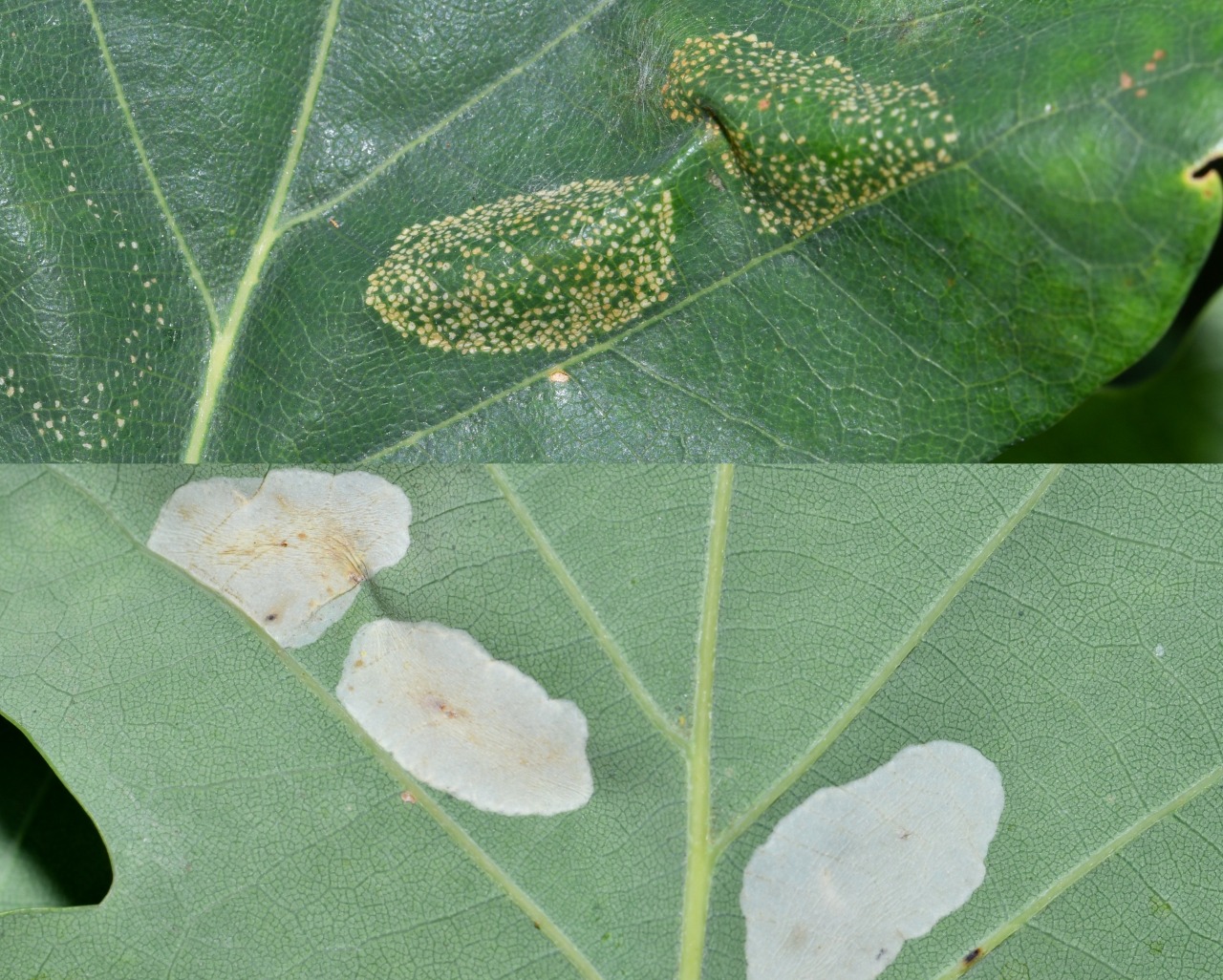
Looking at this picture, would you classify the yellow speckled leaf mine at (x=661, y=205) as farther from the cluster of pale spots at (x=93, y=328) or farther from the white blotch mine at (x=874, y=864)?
the white blotch mine at (x=874, y=864)

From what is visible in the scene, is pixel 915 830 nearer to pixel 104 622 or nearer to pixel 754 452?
pixel 754 452

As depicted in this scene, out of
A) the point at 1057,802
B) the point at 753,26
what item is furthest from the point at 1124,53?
the point at 1057,802

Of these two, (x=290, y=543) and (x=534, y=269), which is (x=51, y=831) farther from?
(x=534, y=269)

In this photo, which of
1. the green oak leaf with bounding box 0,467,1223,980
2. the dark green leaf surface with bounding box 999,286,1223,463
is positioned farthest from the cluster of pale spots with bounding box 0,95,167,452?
the dark green leaf surface with bounding box 999,286,1223,463

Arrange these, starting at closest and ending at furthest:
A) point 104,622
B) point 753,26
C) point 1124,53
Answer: point 1124,53, point 753,26, point 104,622

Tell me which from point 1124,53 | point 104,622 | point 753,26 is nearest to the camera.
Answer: point 1124,53

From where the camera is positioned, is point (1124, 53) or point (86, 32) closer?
point (1124, 53)

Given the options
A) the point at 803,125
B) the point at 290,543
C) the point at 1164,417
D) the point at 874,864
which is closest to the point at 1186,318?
the point at 1164,417
